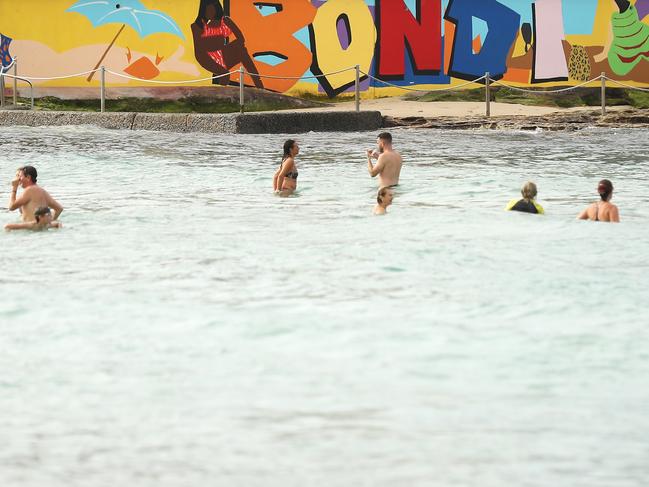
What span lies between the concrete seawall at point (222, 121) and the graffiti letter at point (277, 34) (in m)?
3.10

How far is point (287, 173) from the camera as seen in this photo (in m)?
14.2

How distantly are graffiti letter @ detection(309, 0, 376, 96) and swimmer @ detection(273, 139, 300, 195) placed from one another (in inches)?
436

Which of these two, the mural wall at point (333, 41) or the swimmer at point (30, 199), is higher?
the mural wall at point (333, 41)

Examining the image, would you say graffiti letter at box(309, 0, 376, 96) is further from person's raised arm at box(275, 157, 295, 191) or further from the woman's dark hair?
person's raised arm at box(275, 157, 295, 191)

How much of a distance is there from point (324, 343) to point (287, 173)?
680cm

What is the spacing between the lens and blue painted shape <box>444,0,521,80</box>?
25.0 meters

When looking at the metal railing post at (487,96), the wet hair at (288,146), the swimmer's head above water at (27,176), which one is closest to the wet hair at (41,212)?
the swimmer's head above water at (27,176)

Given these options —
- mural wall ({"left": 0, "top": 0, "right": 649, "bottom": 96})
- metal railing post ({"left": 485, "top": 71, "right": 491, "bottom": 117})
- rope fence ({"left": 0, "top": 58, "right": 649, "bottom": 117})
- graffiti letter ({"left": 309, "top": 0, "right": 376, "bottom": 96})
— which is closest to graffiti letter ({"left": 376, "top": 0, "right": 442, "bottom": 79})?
mural wall ({"left": 0, "top": 0, "right": 649, "bottom": 96})

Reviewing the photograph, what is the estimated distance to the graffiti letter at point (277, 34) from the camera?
81.8 feet

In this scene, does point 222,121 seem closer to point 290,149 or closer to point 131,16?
point 131,16

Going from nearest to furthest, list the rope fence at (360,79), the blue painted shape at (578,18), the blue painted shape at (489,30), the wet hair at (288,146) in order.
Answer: the wet hair at (288,146) < the rope fence at (360,79) < the blue painted shape at (489,30) < the blue painted shape at (578,18)

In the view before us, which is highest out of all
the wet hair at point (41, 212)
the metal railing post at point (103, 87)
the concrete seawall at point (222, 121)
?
the metal railing post at point (103, 87)

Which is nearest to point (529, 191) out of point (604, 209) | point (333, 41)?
point (604, 209)

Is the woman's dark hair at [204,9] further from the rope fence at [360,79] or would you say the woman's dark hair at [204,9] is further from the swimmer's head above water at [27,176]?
the swimmer's head above water at [27,176]
